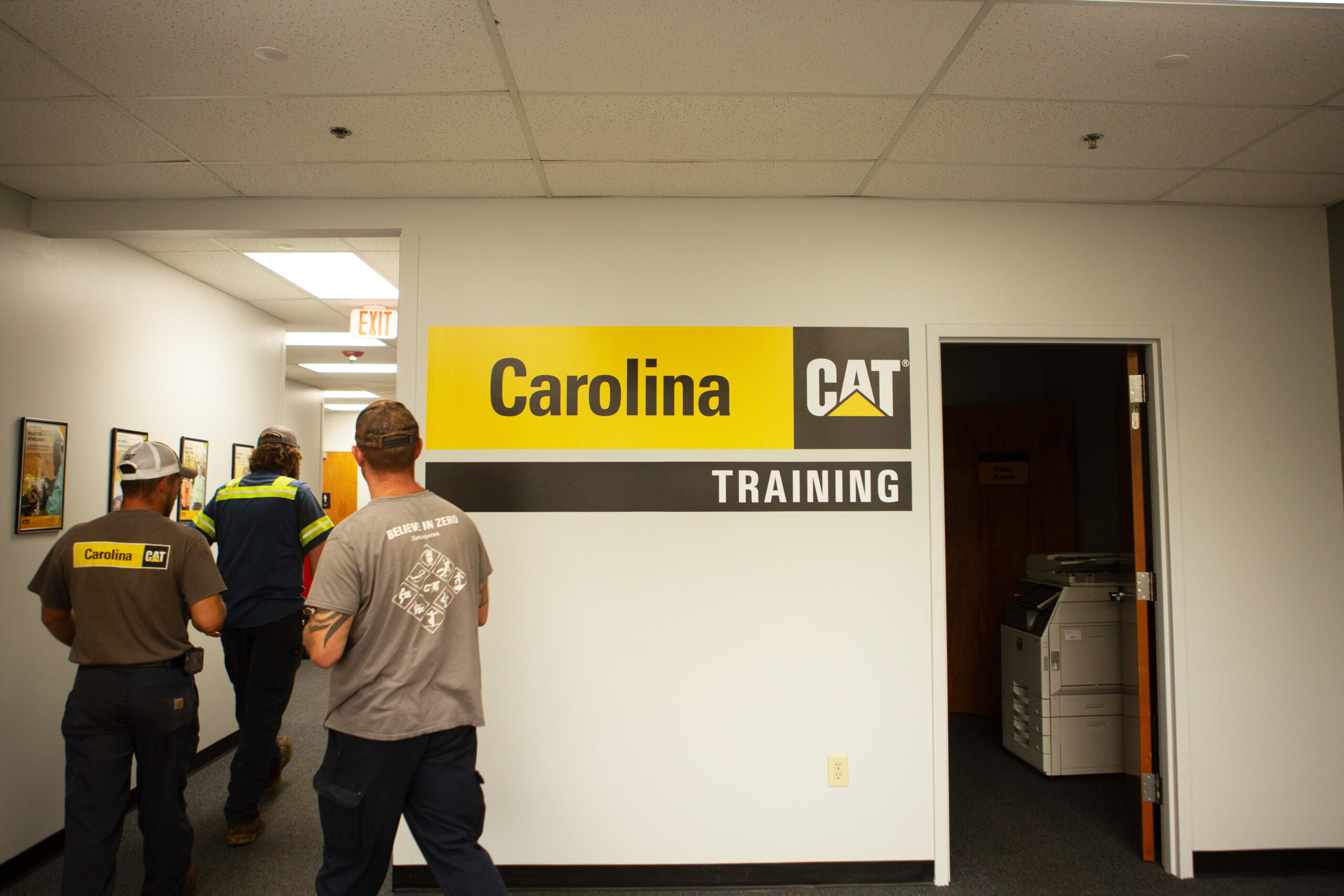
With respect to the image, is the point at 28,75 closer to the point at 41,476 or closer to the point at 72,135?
the point at 72,135

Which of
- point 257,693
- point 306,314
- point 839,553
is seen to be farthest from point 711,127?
point 306,314

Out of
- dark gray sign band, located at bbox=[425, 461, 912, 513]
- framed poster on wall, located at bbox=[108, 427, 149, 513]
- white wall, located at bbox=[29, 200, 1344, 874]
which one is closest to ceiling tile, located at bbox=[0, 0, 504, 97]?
white wall, located at bbox=[29, 200, 1344, 874]

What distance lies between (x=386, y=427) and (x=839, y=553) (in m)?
1.71

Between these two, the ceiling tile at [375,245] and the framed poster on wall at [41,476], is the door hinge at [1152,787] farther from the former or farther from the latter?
the framed poster on wall at [41,476]

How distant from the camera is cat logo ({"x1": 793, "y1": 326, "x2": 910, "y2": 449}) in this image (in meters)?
2.80

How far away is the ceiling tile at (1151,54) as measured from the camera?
1.77 m

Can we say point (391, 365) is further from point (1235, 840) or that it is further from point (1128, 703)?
point (1235, 840)

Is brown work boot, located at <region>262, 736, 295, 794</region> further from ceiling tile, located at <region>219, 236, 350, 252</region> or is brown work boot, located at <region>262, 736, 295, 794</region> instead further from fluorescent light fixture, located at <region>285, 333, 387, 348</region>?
fluorescent light fixture, located at <region>285, 333, 387, 348</region>

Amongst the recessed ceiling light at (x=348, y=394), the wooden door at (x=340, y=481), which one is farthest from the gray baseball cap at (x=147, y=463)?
the wooden door at (x=340, y=481)

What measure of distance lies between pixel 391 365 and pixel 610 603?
4868mm

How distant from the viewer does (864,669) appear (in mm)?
2756

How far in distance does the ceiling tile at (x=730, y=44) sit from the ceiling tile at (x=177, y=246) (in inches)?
84.6

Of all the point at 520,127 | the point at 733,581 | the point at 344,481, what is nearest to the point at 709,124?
the point at 520,127

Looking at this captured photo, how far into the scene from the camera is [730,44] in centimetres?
191
